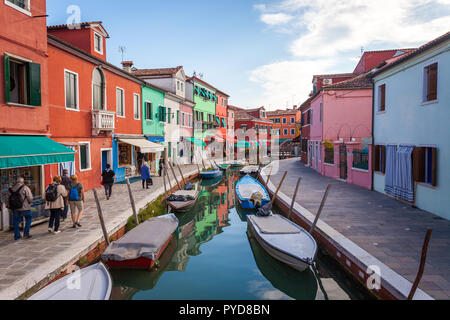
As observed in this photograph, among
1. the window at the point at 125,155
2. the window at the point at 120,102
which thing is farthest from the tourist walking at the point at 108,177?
the window at the point at 120,102

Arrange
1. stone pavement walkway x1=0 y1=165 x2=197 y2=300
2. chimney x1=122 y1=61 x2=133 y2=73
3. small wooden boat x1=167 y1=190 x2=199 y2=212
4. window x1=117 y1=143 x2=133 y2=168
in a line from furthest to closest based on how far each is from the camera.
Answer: chimney x1=122 y1=61 x2=133 y2=73
window x1=117 y1=143 x2=133 y2=168
small wooden boat x1=167 y1=190 x2=199 y2=212
stone pavement walkway x1=0 y1=165 x2=197 y2=300

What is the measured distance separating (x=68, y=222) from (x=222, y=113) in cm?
3479

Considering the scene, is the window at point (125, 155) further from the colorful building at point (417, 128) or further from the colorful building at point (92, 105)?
the colorful building at point (417, 128)

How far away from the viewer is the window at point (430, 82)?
32.9 feet

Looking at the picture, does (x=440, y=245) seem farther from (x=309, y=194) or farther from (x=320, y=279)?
(x=309, y=194)

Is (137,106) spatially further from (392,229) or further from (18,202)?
(392,229)

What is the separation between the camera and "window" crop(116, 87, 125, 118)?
17.2m

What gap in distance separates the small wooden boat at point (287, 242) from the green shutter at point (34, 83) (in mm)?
7676

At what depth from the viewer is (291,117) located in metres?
59.4

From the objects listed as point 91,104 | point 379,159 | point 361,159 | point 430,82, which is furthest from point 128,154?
point 430,82

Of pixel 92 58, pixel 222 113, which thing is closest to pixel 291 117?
pixel 222 113

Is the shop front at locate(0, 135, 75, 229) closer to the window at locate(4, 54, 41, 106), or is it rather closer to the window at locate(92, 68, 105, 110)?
the window at locate(4, 54, 41, 106)

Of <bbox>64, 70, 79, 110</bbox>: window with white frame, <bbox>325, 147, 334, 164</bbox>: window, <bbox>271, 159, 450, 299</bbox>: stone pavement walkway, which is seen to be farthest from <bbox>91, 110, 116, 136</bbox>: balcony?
<bbox>325, 147, 334, 164</bbox>: window

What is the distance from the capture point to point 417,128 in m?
10.8
